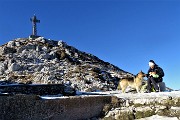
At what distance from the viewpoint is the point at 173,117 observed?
26.8 ft

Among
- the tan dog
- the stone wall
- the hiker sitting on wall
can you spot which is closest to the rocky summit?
the tan dog

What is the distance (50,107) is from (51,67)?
49086 mm

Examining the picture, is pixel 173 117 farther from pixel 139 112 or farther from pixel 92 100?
pixel 92 100

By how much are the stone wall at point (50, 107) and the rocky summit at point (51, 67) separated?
1230 inches

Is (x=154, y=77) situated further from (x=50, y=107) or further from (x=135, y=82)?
(x=50, y=107)

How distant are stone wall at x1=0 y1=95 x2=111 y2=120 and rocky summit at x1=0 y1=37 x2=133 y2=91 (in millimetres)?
31251

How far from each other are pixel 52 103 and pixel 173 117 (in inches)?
120

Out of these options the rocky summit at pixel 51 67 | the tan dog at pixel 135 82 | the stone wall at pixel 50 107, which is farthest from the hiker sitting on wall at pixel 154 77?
the rocky summit at pixel 51 67

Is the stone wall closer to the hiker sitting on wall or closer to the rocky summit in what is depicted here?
the hiker sitting on wall

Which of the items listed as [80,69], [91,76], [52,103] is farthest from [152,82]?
[80,69]

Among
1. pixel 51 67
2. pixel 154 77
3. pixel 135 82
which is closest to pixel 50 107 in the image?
pixel 154 77

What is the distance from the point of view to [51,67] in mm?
57219

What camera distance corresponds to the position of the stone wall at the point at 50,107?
7539 millimetres

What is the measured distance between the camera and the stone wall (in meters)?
7.54
